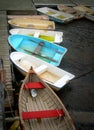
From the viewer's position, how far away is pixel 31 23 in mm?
6902

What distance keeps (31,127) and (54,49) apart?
2513mm

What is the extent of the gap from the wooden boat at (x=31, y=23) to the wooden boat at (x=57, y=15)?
501 millimetres

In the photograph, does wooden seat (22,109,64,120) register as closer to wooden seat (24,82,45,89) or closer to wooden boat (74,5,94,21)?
wooden seat (24,82,45,89)

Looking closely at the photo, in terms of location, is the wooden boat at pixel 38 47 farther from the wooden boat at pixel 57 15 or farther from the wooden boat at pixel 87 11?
the wooden boat at pixel 87 11

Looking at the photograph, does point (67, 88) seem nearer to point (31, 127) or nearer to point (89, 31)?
point (31, 127)

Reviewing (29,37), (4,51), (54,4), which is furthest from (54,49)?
(54,4)

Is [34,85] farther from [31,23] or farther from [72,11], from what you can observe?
[72,11]

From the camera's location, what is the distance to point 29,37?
5730mm

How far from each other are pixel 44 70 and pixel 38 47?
1116 mm

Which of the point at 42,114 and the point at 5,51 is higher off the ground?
the point at 5,51

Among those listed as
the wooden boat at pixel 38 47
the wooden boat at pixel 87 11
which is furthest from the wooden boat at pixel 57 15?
the wooden boat at pixel 38 47

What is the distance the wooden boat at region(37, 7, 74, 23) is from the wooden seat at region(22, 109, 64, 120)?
14.4 feet

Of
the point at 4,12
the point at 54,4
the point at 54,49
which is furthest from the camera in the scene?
the point at 54,4

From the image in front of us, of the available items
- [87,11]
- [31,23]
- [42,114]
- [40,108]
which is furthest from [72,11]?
[42,114]
